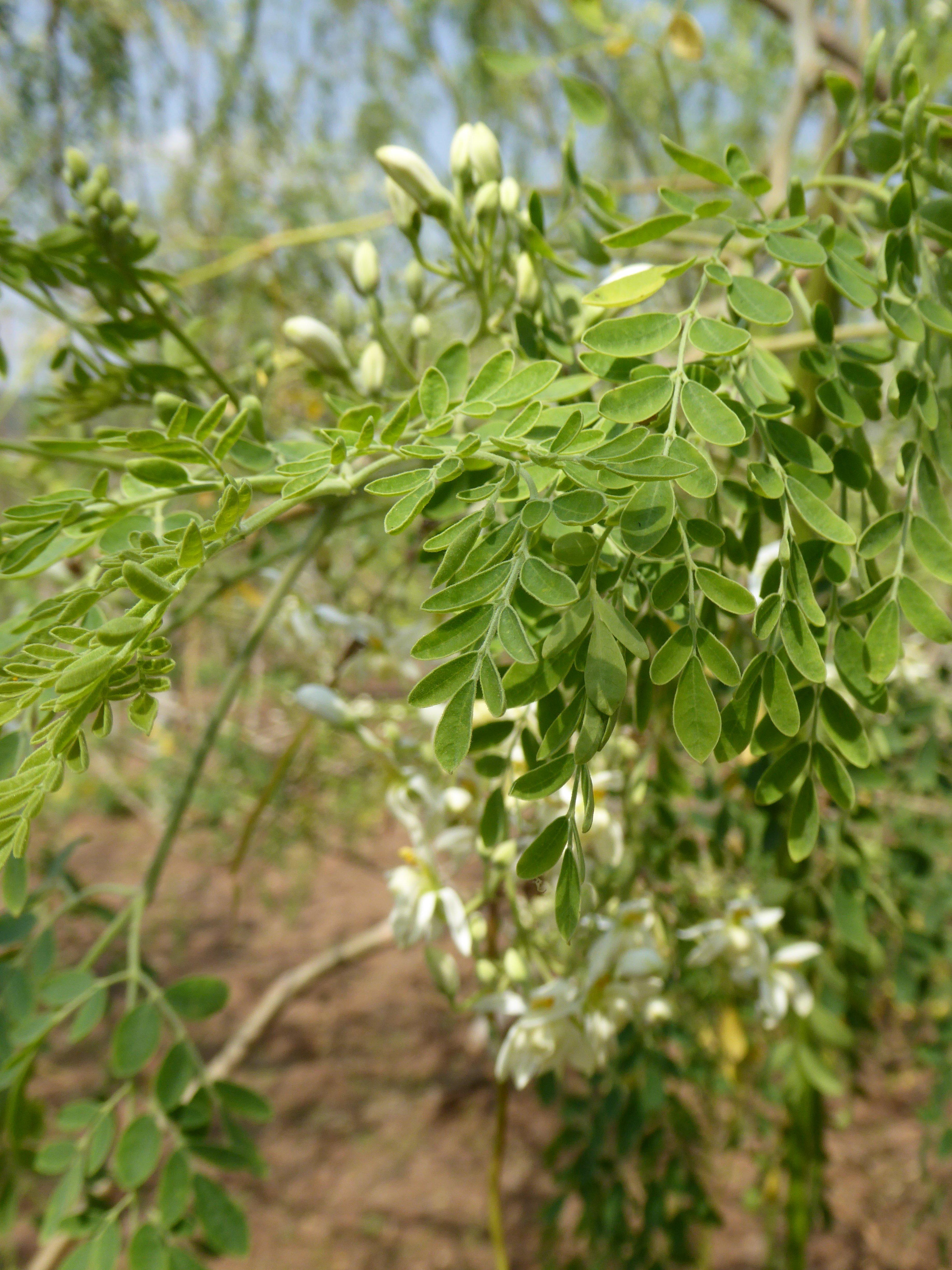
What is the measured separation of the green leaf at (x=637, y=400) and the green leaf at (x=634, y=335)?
18 mm

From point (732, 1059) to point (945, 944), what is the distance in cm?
27

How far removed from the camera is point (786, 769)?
38 cm

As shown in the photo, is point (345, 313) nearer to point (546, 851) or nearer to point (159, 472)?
point (159, 472)

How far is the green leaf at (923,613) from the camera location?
1.17ft

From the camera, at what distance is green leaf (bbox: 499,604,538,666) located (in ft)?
0.99

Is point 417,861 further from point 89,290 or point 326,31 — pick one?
point 326,31

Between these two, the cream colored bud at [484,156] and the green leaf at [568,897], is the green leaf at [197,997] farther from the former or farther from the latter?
the cream colored bud at [484,156]

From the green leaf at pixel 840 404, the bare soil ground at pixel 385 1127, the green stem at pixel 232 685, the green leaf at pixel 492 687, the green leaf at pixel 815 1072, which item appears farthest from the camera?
the bare soil ground at pixel 385 1127

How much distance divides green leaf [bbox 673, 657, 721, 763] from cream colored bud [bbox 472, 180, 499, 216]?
35 centimetres

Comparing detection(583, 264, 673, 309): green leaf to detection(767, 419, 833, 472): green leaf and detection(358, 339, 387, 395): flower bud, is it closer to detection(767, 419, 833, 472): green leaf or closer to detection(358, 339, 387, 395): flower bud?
detection(767, 419, 833, 472): green leaf

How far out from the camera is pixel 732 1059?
934 mm

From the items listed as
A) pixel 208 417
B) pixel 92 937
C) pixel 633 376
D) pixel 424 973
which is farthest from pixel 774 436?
pixel 92 937

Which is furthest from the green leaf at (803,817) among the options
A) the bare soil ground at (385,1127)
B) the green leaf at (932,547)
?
the bare soil ground at (385,1127)

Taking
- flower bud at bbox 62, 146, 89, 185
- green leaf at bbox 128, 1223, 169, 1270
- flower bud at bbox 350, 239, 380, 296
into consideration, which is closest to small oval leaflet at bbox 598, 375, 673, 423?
flower bud at bbox 350, 239, 380, 296
